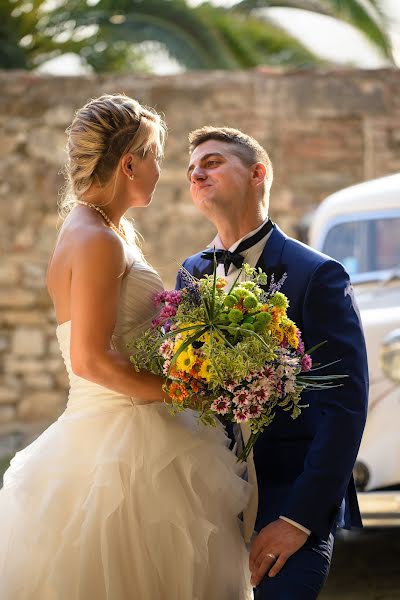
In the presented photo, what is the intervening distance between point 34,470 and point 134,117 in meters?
1.14

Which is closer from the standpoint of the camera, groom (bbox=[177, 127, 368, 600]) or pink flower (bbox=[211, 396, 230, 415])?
pink flower (bbox=[211, 396, 230, 415])

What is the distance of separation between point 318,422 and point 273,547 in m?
0.41

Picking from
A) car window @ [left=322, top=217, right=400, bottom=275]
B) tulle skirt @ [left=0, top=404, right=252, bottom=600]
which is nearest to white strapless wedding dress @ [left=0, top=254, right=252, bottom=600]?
tulle skirt @ [left=0, top=404, right=252, bottom=600]

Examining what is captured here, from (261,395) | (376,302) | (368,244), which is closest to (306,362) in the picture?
(261,395)

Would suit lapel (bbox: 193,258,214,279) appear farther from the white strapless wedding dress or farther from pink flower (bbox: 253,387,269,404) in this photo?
pink flower (bbox: 253,387,269,404)

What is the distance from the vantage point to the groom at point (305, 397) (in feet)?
10.1

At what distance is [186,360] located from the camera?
2.87 m

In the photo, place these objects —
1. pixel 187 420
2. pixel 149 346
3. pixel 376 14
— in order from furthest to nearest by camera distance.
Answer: pixel 376 14 → pixel 187 420 → pixel 149 346

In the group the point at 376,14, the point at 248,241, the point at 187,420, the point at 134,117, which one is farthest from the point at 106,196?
the point at 376,14

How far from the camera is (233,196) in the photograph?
3.45m

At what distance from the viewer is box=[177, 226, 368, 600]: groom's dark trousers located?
309cm

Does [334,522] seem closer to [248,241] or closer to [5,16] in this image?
[248,241]

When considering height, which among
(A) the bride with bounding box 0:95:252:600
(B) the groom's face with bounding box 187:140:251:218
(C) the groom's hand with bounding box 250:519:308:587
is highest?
(B) the groom's face with bounding box 187:140:251:218

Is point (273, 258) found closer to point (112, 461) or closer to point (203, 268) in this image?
point (203, 268)
